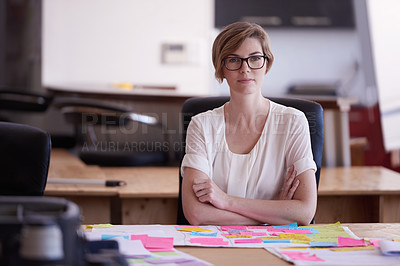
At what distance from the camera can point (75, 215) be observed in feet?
2.91

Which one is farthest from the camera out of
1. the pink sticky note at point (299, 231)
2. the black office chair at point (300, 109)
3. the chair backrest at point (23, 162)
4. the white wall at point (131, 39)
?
the white wall at point (131, 39)

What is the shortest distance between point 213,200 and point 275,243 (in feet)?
1.16

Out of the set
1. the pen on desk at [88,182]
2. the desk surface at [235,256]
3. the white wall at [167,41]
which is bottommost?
the pen on desk at [88,182]

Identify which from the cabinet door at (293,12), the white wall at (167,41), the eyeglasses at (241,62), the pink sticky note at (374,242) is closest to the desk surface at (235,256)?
the pink sticky note at (374,242)

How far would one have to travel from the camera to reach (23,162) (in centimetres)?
159

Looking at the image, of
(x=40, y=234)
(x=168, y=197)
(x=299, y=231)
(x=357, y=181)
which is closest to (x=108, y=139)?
(x=168, y=197)

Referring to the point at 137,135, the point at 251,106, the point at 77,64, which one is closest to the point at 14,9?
the point at 77,64

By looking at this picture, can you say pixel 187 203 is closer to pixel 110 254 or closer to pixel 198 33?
pixel 110 254

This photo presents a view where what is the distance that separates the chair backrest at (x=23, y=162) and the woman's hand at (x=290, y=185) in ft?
2.39

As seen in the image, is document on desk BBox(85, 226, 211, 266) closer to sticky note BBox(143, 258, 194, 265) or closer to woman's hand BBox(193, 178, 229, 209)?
sticky note BBox(143, 258, 194, 265)

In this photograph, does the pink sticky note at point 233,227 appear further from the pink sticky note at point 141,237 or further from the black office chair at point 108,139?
the black office chair at point 108,139

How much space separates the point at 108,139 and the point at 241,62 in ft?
7.41

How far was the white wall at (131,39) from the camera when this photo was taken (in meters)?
Answer: 5.45

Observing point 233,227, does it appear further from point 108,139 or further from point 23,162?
point 108,139
